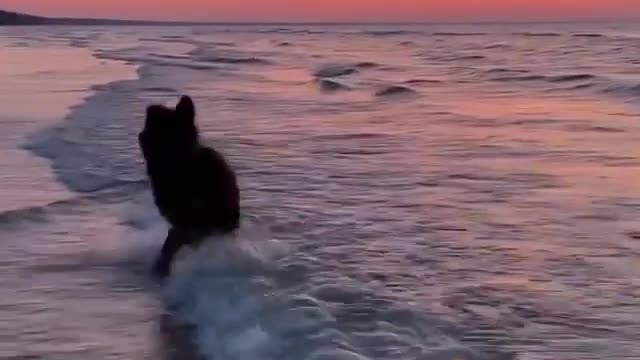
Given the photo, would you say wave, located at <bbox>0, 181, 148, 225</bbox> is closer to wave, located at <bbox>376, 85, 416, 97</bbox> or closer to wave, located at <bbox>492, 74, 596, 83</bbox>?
wave, located at <bbox>376, 85, 416, 97</bbox>

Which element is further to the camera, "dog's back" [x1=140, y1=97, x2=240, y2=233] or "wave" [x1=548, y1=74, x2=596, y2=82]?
"wave" [x1=548, y1=74, x2=596, y2=82]

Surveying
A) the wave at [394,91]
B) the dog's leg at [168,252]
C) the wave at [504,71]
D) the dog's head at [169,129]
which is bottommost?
the wave at [504,71]

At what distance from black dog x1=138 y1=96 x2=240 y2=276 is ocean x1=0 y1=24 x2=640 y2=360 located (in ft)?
0.96

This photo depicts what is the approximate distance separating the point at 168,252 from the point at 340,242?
45.4 inches

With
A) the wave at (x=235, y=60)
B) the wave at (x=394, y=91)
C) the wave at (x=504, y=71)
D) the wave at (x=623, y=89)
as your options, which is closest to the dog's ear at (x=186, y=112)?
the wave at (x=623, y=89)

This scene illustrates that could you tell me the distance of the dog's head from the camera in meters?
7.36

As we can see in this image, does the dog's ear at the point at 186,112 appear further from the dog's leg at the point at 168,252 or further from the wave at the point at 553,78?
the wave at the point at 553,78

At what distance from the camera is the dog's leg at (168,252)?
675 centimetres

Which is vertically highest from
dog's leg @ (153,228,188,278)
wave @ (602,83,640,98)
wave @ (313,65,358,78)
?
dog's leg @ (153,228,188,278)

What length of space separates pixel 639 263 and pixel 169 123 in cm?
316

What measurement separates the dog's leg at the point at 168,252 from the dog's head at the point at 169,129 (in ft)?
1.86

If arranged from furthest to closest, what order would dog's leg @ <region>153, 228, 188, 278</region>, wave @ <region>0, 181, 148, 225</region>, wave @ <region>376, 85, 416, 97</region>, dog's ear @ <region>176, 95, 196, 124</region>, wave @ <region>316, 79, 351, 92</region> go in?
wave @ <region>316, 79, 351, 92</region> → wave @ <region>376, 85, 416, 97</region> → wave @ <region>0, 181, 148, 225</region> → dog's ear @ <region>176, 95, 196, 124</region> → dog's leg @ <region>153, 228, 188, 278</region>

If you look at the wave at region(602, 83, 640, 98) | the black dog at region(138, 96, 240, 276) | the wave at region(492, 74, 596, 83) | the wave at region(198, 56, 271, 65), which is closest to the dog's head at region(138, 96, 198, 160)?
the black dog at region(138, 96, 240, 276)

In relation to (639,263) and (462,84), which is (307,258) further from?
(462,84)
